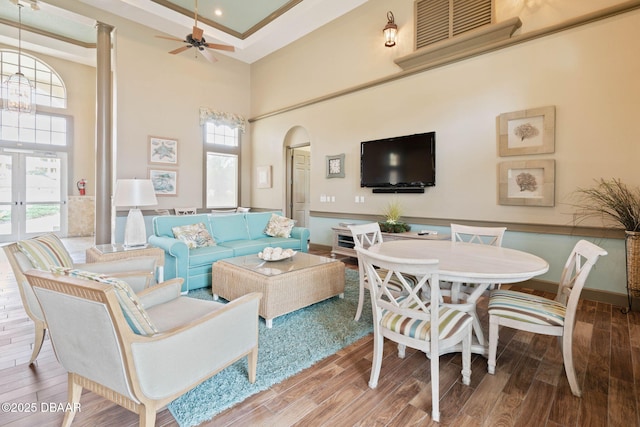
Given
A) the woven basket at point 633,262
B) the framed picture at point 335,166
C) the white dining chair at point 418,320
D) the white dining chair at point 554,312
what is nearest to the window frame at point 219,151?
the framed picture at point 335,166

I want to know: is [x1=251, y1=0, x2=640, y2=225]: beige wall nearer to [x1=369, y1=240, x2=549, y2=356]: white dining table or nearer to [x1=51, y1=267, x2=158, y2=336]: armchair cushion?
[x1=369, y1=240, x2=549, y2=356]: white dining table

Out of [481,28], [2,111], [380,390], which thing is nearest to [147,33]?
[2,111]

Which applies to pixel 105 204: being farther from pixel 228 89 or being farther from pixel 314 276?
pixel 314 276

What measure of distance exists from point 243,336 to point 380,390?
88 cm

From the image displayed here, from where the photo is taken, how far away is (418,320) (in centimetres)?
171

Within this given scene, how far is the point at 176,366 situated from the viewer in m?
1.31

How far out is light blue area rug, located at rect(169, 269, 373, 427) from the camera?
63.5 inches

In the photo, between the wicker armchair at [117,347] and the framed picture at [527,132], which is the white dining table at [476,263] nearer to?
the wicker armchair at [117,347]

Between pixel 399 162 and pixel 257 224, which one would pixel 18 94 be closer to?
pixel 257 224

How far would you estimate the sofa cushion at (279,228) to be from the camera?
4.69 meters

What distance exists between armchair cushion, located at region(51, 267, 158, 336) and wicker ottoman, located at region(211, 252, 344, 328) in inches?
52.0

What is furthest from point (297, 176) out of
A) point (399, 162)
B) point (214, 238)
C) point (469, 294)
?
point (469, 294)

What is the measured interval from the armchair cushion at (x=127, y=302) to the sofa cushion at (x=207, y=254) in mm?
2224

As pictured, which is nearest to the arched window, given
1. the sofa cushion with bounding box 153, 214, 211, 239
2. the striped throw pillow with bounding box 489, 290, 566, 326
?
the sofa cushion with bounding box 153, 214, 211, 239
